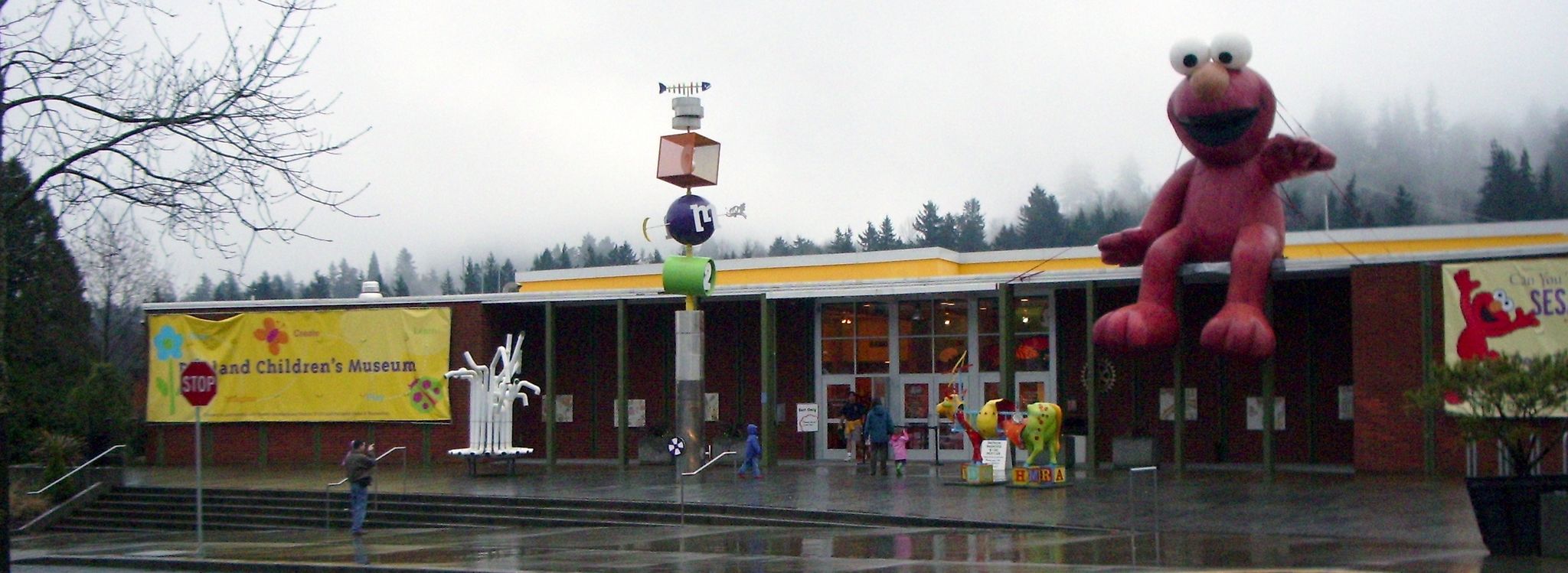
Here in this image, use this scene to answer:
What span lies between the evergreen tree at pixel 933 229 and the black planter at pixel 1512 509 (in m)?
57.2

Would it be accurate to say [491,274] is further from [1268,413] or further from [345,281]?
[1268,413]

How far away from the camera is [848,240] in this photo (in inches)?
2980

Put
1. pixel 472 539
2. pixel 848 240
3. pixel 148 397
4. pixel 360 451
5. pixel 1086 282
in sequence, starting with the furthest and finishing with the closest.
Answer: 1. pixel 848 240
2. pixel 148 397
3. pixel 1086 282
4. pixel 360 451
5. pixel 472 539

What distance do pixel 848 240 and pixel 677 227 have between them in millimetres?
50009

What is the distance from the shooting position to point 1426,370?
2202 centimetres

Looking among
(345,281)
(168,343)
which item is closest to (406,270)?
(345,281)

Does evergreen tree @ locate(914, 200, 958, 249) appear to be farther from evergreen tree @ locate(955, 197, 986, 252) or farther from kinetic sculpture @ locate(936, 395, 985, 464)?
kinetic sculpture @ locate(936, 395, 985, 464)

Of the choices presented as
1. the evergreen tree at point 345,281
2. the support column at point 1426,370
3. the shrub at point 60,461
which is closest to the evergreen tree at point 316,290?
the evergreen tree at point 345,281

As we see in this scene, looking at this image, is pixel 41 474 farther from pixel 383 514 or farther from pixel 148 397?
pixel 383 514

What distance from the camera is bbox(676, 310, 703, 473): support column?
83.9 feet

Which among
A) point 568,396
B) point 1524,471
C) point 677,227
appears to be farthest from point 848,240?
point 1524,471

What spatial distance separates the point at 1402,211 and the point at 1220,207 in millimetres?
7692

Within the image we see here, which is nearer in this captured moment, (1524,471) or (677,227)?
(1524,471)

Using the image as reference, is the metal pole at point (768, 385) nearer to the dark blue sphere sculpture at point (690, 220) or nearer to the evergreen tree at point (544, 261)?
the dark blue sphere sculpture at point (690, 220)
